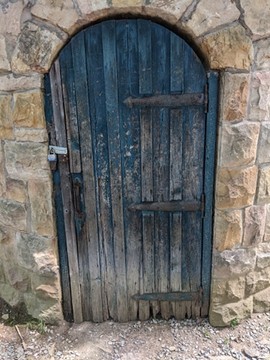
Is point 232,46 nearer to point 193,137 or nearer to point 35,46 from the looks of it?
point 193,137

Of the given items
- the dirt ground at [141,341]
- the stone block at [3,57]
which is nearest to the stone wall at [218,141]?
the stone block at [3,57]

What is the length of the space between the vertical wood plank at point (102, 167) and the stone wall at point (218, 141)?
17 centimetres

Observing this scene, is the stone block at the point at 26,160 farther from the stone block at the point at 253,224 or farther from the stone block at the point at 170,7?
the stone block at the point at 253,224

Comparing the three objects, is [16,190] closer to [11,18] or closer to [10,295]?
[10,295]

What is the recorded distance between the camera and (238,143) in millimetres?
2439

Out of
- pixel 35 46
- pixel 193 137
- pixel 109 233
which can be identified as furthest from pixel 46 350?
pixel 35 46

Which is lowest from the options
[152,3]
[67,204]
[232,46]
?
[67,204]

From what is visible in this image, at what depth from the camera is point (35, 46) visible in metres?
2.30

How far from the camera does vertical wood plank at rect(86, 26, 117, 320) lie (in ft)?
7.70

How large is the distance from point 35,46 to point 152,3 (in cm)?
71

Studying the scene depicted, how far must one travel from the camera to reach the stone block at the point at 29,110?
2.38 meters

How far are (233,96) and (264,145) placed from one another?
1.33ft

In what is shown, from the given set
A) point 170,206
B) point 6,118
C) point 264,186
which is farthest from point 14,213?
point 264,186

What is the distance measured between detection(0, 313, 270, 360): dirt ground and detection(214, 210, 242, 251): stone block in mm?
625
